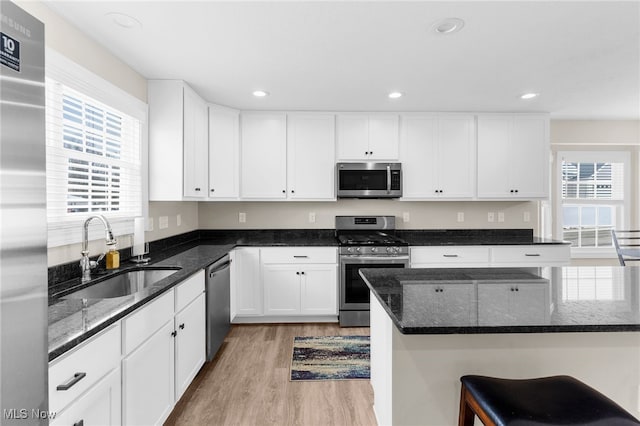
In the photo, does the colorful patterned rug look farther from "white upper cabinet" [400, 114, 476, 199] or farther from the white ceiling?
the white ceiling

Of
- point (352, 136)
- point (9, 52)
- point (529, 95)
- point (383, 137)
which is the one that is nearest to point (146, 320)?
point (9, 52)

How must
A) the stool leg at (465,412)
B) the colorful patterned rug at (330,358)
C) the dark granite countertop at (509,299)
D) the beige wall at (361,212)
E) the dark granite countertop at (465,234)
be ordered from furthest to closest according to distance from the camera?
the beige wall at (361,212) → the dark granite countertop at (465,234) → the colorful patterned rug at (330,358) → the stool leg at (465,412) → the dark granite countertop at (509,299)

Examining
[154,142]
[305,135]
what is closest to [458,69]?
[305,135]

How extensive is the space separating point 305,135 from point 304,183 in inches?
21.4

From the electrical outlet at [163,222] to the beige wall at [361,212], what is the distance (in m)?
0.91

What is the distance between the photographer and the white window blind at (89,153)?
181 centimetres

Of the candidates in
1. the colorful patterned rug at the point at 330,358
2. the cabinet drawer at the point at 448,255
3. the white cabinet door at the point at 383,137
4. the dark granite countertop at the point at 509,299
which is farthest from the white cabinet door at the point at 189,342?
the white cabinet door at the point at 383,137

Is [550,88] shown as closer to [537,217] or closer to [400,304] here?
[537,217]

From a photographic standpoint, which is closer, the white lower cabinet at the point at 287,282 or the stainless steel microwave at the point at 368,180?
the white lower cabinet at the point at 287,282

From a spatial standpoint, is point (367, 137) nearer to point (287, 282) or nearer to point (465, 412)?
point (287, 282)

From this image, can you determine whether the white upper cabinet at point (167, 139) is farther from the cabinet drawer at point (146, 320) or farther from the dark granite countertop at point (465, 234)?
the dark granite countertop at point (465, 234)

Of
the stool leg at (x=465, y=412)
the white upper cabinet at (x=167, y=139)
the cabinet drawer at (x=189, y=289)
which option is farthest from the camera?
the white upper cabinet at (x=167, y=139)

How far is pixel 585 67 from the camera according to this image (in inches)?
102

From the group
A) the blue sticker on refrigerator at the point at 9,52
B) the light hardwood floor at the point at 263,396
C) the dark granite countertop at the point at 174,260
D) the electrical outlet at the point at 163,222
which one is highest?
the blue sticker on refrigerator at the point at 9,52
